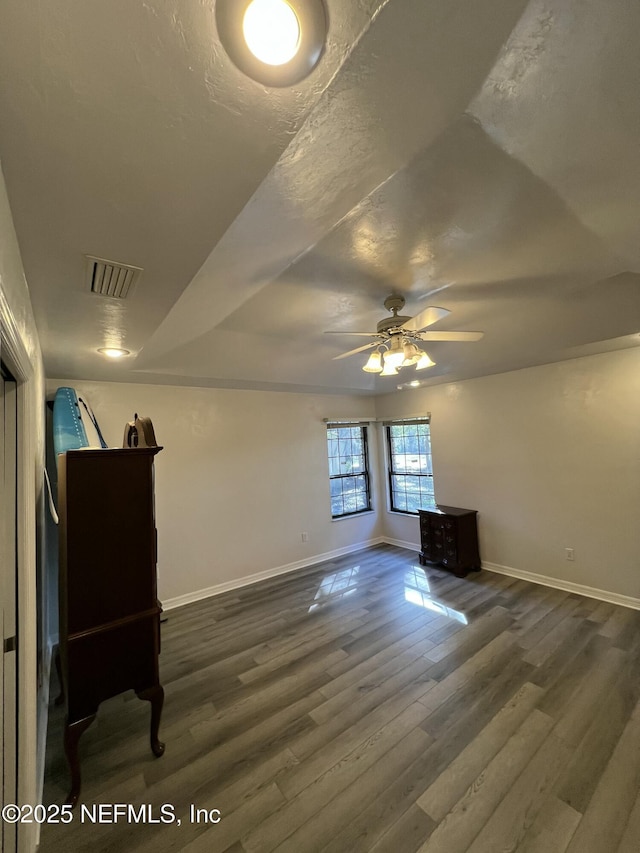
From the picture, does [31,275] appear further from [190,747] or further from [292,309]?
[190,747]

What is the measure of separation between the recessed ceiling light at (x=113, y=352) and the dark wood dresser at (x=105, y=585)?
3.26ft

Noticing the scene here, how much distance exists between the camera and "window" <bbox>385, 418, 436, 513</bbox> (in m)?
5.07

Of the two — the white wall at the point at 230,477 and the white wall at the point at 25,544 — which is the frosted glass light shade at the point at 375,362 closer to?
the white wall at the point at 25,544

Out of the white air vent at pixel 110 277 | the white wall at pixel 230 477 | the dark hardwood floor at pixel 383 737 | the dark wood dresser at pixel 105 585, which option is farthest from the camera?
the white wall at pixel 230 477

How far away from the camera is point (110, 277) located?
4.71ft

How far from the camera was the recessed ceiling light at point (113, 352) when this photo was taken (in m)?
2.48

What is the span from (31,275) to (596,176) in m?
2.25

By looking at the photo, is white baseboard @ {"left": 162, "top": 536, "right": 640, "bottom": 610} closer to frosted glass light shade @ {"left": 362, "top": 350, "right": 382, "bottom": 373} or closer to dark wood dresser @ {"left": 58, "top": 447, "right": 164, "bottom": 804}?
dark wood dresser @ {"left": 58, "top": 447, "right": 164, "bottom": 804}

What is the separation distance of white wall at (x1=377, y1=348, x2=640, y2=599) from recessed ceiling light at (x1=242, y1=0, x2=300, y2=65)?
3.91 m

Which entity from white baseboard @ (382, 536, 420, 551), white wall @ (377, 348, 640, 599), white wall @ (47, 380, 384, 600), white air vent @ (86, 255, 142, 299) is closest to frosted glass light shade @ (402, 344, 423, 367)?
white air vent @ (86, 255, 142, 299)

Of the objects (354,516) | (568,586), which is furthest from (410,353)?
(354,516)

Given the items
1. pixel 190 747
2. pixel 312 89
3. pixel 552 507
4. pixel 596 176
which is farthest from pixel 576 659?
pixel 312 89

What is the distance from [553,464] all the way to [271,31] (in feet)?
13.7

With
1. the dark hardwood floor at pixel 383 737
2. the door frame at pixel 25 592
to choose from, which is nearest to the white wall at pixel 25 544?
the door frame at pixel 25 592
